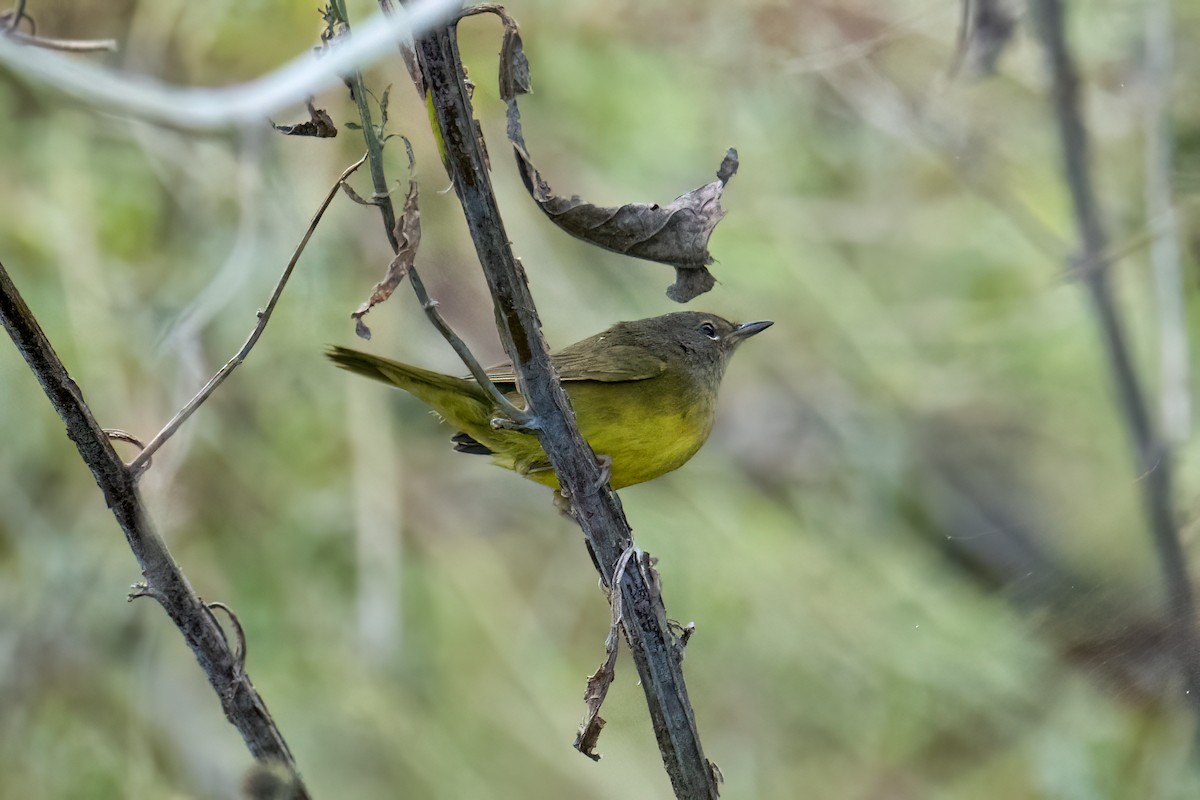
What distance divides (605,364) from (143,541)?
4.16ft

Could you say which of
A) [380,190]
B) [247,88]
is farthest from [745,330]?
[380,190]

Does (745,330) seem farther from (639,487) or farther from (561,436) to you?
(561,436)

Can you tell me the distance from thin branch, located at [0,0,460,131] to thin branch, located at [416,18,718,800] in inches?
1.6

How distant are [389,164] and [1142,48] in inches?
104

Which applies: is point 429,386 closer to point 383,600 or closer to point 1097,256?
point 1097,256

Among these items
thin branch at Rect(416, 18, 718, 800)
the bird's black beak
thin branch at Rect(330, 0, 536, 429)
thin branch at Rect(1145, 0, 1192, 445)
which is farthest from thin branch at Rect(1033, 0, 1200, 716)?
thin branch at Rect(330, 0, 536, 429)

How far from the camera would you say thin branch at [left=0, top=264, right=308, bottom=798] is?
105cm

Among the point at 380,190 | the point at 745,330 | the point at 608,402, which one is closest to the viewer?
the point at 380,190

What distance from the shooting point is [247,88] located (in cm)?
275

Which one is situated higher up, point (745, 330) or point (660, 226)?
point (745, 330)

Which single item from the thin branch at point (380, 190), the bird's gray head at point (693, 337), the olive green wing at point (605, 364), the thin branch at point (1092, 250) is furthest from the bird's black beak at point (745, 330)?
the thin branch at point (380, 190)

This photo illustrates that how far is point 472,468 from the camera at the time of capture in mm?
4430

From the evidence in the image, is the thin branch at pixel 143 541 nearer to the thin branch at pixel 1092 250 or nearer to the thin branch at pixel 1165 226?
the thin branch at pixel 1092 250

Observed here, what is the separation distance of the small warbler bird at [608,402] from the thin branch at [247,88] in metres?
0.49
